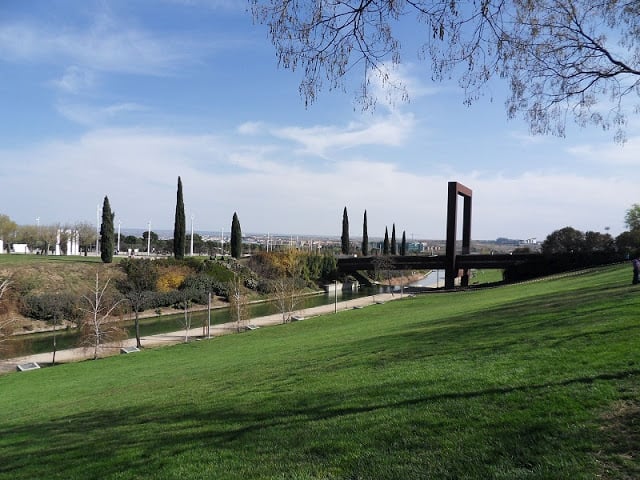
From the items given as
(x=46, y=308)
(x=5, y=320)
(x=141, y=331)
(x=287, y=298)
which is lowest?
(x=141, y=331)

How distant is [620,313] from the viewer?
10.8 m

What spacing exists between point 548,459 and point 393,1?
16.0ft

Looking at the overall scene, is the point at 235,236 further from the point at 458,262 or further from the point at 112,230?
the point at 458,262

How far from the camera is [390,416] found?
5953mm

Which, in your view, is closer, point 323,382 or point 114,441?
point 114,441

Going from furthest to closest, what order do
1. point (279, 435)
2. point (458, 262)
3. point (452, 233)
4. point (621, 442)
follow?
point (458, 262) < point (452, 233) < point (279, 435) < point (621, 442)

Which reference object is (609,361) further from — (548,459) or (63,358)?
(63,358)

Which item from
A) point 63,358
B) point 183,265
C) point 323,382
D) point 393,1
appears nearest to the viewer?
point 393,1

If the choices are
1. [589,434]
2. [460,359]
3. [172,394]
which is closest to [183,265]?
[172,394]

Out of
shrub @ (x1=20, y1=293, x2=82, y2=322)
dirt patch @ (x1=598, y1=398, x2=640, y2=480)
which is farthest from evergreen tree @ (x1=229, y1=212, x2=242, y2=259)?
dirt patch @ (x1=598, y1=398, x2=640, y2=480)

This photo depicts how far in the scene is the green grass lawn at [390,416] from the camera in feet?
14.9

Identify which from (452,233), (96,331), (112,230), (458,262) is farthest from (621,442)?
(112,230)

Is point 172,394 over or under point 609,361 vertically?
under

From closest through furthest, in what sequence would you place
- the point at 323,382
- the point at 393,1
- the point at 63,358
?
the point at 393,1
the point at 323,382
the point at 63,358
